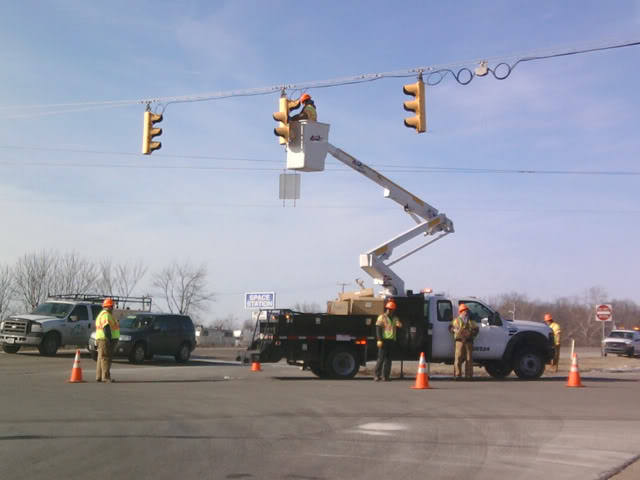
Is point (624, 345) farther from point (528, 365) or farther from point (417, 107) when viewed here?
point (417, 107)

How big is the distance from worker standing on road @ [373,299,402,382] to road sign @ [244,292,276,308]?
18.6 meters

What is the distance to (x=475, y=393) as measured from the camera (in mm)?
14586

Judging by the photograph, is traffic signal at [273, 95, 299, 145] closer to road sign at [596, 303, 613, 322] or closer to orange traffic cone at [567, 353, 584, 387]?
orange traffic cone at [567, 353, 584, 387]

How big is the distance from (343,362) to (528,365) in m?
5.09

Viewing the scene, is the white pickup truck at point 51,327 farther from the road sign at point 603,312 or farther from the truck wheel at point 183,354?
the road sign at point 603,312

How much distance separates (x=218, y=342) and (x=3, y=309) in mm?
17773

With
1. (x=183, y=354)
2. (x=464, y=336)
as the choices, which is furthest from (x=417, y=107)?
(x=183, y=354)

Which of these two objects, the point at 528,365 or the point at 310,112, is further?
the point at 528,365

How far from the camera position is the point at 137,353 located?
23688mm

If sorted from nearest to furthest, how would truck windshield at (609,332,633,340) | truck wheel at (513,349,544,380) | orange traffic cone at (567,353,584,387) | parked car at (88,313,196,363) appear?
orange traffic cone at (567,353,584,387) → truck wheel at (513,349,544,380) → parked car at (88,313,196,363) → truck windshield at (609,332,633,340)

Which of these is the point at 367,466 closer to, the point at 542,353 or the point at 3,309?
the point at 542,353

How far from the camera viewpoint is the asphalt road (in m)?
7.14

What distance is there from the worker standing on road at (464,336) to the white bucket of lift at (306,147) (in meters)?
5.09

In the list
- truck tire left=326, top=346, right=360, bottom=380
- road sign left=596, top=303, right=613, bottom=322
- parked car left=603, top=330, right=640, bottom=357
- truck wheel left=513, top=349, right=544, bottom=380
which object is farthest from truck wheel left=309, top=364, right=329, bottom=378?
parked car left=603, top=330, right=640, bottom=357
